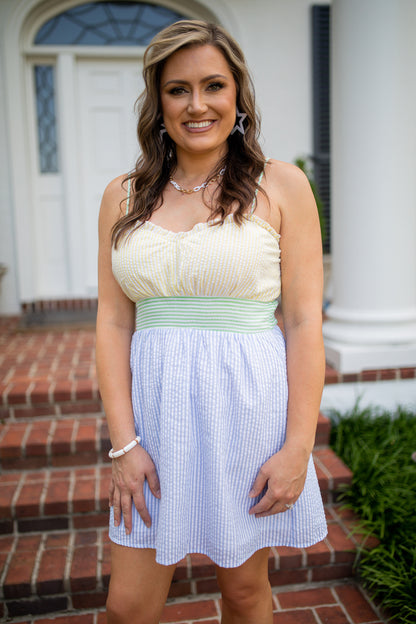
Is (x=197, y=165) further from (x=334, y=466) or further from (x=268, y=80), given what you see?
(x=268, y=80)

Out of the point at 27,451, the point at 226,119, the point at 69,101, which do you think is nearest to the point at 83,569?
the point at 27,451

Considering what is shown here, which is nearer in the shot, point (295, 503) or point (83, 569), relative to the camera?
point (295, 503)

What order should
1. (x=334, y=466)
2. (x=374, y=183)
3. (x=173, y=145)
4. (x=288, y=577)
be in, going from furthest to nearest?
(x=374, y=183), (x=334, y=466), (x=288, y=577), (x=173, y=145)

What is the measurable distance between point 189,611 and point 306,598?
49 cm

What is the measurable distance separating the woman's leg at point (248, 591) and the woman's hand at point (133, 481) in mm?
271

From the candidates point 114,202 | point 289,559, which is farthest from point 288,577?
point 114,202

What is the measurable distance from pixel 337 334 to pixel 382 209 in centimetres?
81

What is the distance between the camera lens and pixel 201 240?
1.22 m

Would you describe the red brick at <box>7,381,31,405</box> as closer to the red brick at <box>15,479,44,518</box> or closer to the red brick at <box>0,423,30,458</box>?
the red brick at <box>0,423,30,458</box>

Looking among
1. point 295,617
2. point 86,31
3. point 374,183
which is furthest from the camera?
point 86,31

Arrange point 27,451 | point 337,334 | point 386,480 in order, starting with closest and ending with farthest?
point 386,480 < point 27,451 < point 337,334

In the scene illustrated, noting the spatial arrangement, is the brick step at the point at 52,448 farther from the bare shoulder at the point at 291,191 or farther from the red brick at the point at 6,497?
the bare shoulder at the point at 291,191

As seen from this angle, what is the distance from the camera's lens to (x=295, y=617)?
2072 millimetres

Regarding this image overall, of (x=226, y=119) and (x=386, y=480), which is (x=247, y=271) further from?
(x=386, y=480)
